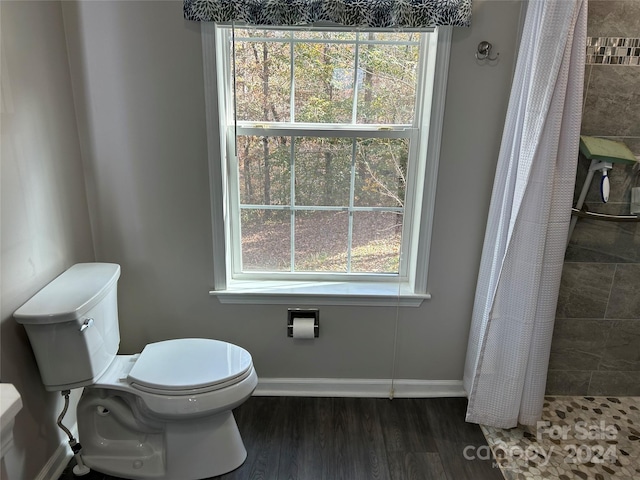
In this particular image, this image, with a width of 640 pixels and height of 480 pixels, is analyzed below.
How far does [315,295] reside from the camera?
2.10 meters

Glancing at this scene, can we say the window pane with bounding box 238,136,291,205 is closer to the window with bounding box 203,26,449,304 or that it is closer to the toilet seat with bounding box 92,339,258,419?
the window with bounding box 203,26,449,304

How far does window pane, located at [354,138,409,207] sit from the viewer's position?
2.03 metres

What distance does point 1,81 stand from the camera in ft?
4.61

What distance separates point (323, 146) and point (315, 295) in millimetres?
672

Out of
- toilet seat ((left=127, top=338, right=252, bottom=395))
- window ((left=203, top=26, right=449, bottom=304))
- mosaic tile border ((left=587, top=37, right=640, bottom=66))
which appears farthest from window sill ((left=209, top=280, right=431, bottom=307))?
mosaic tile border ((left=587, top=37, right=640, bottom=66))

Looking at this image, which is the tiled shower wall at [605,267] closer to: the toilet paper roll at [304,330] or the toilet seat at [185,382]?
the toilet paper roll at [304,330]

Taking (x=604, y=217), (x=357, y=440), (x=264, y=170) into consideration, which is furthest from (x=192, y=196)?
(x=604, y=217)

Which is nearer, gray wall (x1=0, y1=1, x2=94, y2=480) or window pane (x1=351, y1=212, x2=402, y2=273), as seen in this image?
gray wall (x1=0, y1=1, x2=94, y2=480)

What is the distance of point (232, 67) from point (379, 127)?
0.67m

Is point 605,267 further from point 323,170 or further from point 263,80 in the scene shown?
point 263,80

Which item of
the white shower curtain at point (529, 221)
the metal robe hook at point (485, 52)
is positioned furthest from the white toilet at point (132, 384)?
the metal robe hook at point (485, 52)

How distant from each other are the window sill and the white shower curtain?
0.34m

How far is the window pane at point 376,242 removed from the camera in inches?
84.4

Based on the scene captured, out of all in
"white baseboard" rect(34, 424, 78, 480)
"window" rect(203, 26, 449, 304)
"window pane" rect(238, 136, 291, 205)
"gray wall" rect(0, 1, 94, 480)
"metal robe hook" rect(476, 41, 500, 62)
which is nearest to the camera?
"gray wall" rect(0, 1, 94, 480)
